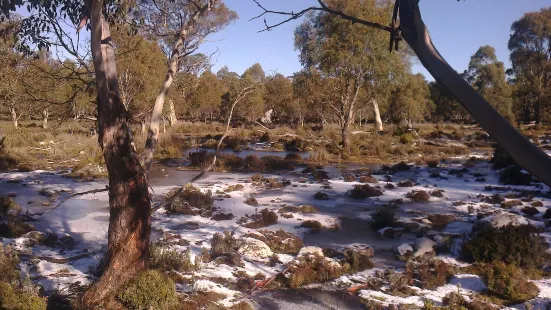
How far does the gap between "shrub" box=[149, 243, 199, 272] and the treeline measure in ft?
6.61

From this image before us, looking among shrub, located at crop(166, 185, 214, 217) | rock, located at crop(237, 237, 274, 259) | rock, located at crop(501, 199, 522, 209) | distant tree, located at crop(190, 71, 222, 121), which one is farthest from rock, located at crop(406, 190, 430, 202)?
distant tree, located at crop(190, 71, 222, 121)

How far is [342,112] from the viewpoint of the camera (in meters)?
22.0

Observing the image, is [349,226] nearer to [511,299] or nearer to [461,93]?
[511,299]

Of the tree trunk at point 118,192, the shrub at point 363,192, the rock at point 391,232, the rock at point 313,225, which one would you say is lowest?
the rock at point 391,232

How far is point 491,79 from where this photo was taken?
131 ft

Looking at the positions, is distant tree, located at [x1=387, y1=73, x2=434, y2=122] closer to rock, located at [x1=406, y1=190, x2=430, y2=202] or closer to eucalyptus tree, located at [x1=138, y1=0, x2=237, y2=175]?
rock, located at [x1=406, y1=190, x2=430, y2=202]

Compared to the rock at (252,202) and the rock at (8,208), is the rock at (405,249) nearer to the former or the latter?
the rock at (252,202)

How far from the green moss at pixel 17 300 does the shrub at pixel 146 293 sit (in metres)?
0.79

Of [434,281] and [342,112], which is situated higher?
[342,112]

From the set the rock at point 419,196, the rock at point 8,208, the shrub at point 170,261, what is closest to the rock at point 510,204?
the rock at point 419,196

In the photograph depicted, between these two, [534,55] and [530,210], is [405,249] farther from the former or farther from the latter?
[534,55]

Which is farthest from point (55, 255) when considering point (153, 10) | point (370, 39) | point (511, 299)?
point (370, 39)

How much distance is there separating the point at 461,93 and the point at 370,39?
18148 millimetres

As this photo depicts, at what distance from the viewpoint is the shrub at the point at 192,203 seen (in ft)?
32.5
